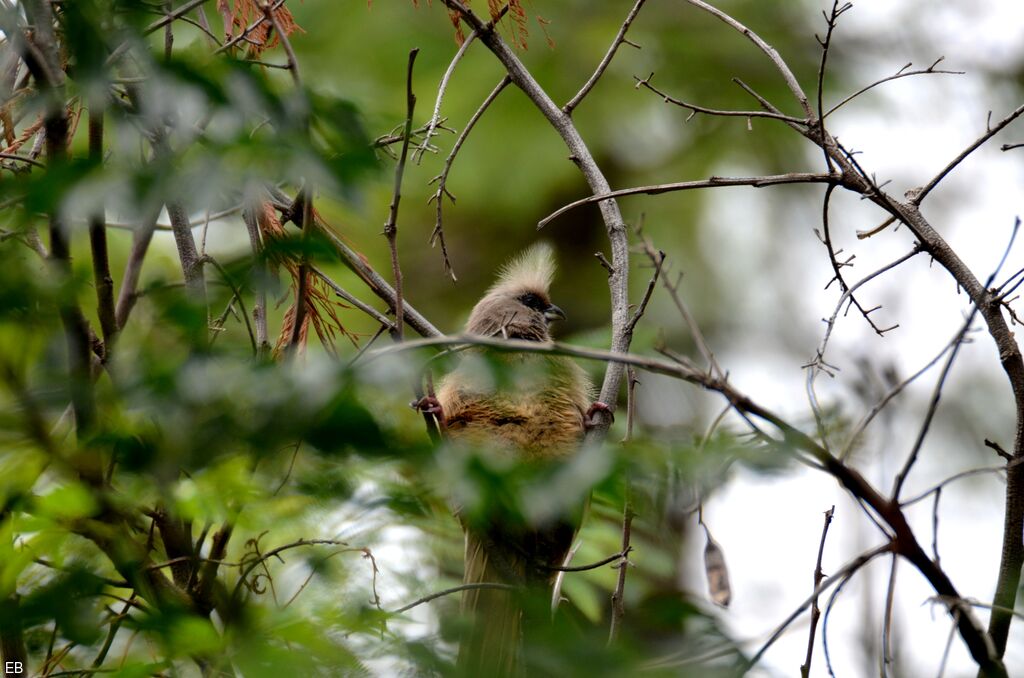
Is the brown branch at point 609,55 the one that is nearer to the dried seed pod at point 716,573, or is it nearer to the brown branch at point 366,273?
the brown branch at point 366,273

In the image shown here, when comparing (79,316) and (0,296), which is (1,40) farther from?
(0,296)

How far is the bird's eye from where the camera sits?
16.4ft

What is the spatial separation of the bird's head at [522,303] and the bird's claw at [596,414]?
98cm

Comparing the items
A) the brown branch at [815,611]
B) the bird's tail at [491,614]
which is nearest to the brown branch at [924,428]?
the brown branch at [815,611]

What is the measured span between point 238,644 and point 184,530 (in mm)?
710

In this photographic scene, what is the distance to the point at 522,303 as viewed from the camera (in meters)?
4.98

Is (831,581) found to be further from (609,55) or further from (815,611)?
(609,55)

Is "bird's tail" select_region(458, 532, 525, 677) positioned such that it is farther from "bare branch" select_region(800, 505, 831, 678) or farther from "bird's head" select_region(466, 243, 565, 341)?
"bird's head" select_region(466, 243, 565, 341)

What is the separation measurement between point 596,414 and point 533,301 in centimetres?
157

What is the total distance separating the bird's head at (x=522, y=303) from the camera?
4734 millimetres

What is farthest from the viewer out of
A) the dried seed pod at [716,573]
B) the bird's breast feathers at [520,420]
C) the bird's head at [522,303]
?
the bird's head at [522,303]

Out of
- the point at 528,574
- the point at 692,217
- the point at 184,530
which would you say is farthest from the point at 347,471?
the point at 692,217

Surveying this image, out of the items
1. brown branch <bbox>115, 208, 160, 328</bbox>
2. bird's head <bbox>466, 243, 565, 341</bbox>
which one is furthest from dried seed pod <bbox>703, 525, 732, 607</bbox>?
bird's head <bbox>466, 243, 565, 341</bbox>

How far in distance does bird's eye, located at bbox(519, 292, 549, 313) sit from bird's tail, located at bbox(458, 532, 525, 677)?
5.13 feet
